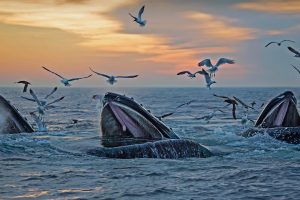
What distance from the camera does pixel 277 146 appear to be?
17.0m

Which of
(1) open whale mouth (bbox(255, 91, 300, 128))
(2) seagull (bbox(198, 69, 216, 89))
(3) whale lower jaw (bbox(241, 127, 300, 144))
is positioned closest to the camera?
(3) whale lower jaw (bbox(241, 127, 300, 144))

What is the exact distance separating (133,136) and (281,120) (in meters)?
5.40

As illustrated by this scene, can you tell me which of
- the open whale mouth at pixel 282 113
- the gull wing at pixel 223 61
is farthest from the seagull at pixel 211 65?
the open whale mouth at pixel 282 113

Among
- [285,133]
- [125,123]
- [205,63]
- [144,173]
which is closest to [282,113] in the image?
[285,133]

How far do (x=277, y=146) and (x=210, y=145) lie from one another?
2170mm

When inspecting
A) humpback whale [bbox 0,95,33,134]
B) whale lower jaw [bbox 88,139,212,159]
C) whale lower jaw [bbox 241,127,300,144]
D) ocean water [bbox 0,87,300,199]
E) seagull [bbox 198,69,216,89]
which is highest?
seagull [bbox 198,69,216,89]

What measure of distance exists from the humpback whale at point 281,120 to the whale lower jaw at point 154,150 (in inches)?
132

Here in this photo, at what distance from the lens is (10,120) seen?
1616cm

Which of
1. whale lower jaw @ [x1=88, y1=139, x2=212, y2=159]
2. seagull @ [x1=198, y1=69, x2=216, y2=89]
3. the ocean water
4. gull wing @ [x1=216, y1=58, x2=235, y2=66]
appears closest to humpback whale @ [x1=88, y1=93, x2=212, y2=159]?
whale lower jaw @ [x1=88, y1=139, x2=212, y2=159]

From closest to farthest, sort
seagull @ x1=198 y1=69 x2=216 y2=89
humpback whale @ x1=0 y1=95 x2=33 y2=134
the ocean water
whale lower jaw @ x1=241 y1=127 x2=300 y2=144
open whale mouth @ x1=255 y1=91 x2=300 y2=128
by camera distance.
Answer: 1. the ocean water
2. humpback whale @ x1=0 y1=95 x2=33 y2=134
3. whale lower jaw @ x1=241 y1=127 x2=300 y2=144
4. open whale mouth @ x1=255 y1=91 x2=300 y2=128
5. seagull @ x1=198 y1=69 x2=216 y2=89

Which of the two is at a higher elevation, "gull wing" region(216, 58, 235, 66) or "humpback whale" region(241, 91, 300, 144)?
"gull wing" region(216, 58, 235, 66)

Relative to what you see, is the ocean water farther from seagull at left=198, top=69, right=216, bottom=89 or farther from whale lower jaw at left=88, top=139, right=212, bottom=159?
seagull at left=198, top=69, right=216, bottom=89

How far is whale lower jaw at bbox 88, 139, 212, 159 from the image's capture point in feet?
47.2

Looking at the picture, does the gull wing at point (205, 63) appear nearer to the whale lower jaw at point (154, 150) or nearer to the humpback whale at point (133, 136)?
the humpback whale at point (133, 136)
